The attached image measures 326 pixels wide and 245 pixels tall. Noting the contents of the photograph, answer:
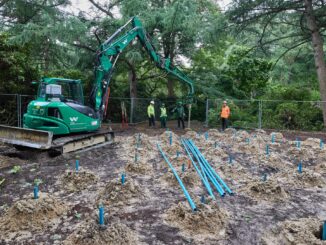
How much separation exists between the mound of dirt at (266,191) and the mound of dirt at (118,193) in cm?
197

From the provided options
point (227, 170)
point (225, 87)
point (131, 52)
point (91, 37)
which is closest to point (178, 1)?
point (131, 52)

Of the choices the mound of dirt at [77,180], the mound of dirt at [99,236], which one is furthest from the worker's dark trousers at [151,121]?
the mound of dirt at [99,236]

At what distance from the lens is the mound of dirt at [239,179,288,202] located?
16.7 feet

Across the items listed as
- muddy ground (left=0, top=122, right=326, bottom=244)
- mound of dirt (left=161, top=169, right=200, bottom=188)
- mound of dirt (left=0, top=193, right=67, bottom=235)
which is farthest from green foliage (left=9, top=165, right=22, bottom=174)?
mound of dirt (left=161, top=169, right=200, bottom=188)

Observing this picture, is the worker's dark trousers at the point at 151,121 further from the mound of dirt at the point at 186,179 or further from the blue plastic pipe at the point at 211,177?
the mound of dirt at the point at 186,179

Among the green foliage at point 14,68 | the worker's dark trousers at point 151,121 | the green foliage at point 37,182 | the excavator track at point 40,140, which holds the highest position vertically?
the green foliage at point 14,68

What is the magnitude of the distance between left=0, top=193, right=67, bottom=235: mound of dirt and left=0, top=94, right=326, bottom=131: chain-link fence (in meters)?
8.44

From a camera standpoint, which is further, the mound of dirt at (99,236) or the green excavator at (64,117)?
the green excavator at (64,117)

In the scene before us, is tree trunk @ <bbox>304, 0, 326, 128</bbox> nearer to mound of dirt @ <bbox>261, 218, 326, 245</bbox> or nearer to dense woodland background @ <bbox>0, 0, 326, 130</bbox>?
dense woodland background @ <bbox>0, 0, 326, 130</bbox>

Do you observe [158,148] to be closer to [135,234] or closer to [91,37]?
[135,234]

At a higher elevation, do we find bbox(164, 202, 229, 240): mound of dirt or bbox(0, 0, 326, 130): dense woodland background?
bbox(0, 0, 326, 130): dense woodland background

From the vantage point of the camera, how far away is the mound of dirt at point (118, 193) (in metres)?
4.77

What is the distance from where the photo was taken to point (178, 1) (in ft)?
47.2

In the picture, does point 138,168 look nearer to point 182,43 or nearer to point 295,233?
point 295,233
